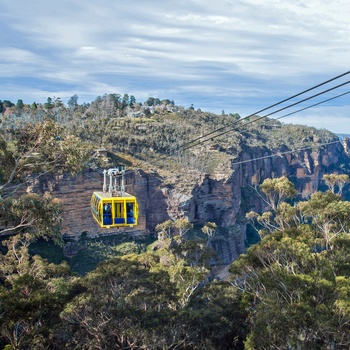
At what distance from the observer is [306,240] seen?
15.2m

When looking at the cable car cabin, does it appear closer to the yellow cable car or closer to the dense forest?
the yellow cable car

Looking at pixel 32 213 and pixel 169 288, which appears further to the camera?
pixel 169 288

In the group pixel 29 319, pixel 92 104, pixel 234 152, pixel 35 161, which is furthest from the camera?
pixel 92 104

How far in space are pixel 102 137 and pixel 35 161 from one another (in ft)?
122

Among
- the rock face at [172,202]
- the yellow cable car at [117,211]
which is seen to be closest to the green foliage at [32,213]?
the yellow cable car at [117,211]

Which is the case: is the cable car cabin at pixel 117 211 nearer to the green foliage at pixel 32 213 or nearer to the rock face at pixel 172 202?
the green foliage at pixel 32 213

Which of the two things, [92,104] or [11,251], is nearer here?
[11,251]

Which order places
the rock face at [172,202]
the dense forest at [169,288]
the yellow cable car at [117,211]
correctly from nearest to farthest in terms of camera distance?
the dense forest at [169,288] < the yellow cable car at [117,211] < the rock face at [172,202]

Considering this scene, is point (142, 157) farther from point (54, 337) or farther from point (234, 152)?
point (54, 337)

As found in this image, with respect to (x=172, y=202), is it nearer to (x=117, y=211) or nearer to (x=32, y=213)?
(x=117, y=211)

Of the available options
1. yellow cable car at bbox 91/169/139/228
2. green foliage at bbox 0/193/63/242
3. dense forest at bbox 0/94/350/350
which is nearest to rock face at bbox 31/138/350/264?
dense forest at bbox 0/94/350/350

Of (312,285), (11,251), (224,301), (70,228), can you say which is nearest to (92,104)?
(70,228)

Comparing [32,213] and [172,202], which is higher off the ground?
[32,213]

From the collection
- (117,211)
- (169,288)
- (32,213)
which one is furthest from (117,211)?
(169,288)
